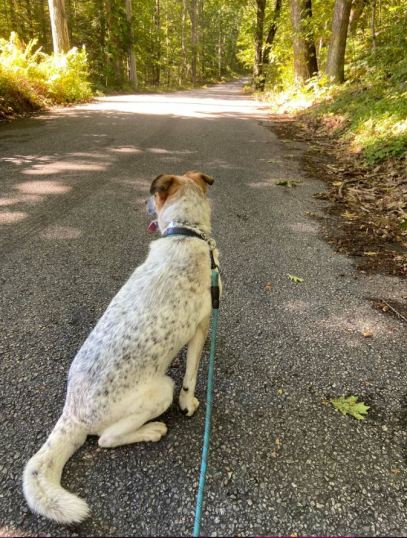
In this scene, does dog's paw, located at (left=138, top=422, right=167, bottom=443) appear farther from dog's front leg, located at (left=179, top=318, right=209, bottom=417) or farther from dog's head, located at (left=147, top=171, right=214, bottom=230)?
dog's head, located at (left=147, top=171, right=214, bottom=230)

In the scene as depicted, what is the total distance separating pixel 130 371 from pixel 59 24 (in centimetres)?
2026

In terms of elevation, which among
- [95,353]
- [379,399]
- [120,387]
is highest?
[95,353]

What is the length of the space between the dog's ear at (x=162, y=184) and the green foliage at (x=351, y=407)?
2.16 m

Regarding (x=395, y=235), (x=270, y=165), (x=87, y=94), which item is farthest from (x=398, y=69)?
(x=87, y=94)

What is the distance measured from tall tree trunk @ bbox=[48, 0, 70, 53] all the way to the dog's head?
18553 mm

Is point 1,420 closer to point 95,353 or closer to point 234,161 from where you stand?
point 95,353

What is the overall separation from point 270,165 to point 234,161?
0.89 meters

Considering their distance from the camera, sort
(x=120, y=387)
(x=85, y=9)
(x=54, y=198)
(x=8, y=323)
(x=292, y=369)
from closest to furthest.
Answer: (x=120, y=387) < (x=292, y=369) < (x=8, y=323) < (x=54, y=198) < (x=85, y=9)

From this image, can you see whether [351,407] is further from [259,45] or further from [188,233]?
[259,45]

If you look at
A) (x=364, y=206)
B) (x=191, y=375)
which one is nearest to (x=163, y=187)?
(x=191, y=375)

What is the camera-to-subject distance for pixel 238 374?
2715 mm

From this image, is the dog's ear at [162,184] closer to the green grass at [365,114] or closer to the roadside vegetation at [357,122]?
the roadside vegetation at [357,122]

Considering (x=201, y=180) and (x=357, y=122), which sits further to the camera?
(x=357, y=122)

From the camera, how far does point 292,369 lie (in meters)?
2.75
